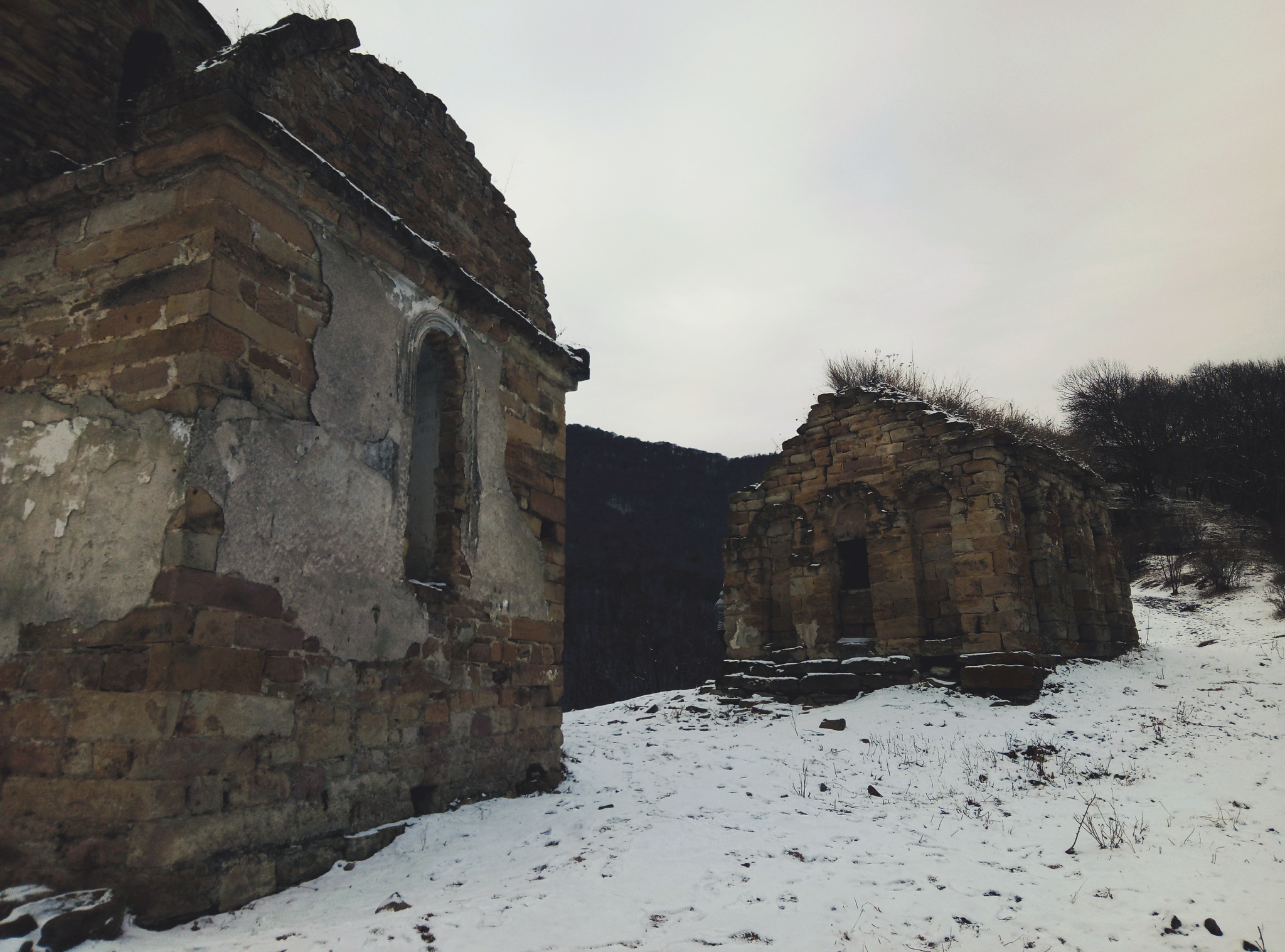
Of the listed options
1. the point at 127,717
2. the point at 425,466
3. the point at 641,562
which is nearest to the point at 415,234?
the point at 425,466

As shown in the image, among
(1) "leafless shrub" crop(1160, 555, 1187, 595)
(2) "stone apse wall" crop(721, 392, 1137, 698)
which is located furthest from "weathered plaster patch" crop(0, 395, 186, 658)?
(1) "leafless shrub" crop(1160, 555, 1187, 595)

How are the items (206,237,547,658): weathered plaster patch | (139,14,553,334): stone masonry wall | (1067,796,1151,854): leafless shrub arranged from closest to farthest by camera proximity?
(206,237,547,658): weathered plaster patch → (139,14,553,334): stone masonry wall → (1067,796,1151,854): leafless shrub

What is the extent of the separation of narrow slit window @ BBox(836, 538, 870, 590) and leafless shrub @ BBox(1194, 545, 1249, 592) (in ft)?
40.4

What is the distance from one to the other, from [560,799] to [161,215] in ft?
16.7

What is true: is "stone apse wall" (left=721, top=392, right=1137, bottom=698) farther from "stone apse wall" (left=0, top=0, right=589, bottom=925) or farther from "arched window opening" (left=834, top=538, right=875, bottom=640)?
"stone apse wall" (left=0, top=0, right=589, bottom=925)

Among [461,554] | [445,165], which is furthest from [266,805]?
[445,165]

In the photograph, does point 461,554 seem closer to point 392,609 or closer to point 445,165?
point 392,609

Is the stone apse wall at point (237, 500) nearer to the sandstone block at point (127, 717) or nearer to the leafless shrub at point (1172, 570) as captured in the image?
the sandstone block at point (127, 717)

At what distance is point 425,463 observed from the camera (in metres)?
6.22

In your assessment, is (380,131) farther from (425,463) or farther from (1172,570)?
(1172,570)

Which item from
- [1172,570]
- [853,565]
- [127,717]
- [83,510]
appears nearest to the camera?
[127,717]

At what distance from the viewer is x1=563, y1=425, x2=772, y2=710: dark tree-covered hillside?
39375mm

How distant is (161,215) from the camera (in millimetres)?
4539

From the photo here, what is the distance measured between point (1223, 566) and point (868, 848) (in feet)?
64.4
